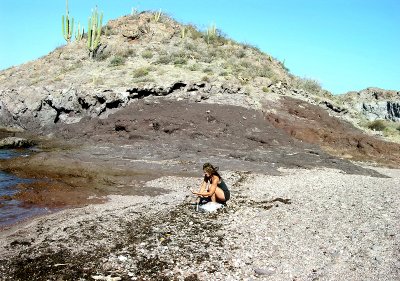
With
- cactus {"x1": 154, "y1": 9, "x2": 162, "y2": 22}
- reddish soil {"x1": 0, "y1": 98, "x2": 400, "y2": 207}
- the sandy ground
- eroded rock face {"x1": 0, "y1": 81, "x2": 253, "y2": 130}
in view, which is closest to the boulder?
reddish soil {"x1": 0, "y1": 98, "x2": 400, "y2": 207}

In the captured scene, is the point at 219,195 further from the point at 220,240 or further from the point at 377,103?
the point at 377,103

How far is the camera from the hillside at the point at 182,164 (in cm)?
751

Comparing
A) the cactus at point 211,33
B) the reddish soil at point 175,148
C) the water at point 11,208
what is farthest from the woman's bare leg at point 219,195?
the cactus at point 211,33

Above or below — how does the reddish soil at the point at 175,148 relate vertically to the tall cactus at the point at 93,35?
below

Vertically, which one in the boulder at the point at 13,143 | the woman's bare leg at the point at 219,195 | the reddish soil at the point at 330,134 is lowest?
the woman's bare leg at the point at 219,195

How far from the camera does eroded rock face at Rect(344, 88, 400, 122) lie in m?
48.6

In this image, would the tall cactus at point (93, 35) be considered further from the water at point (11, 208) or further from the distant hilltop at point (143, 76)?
the water at point (11, 208)

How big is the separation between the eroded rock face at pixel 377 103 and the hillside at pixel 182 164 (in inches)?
47.7

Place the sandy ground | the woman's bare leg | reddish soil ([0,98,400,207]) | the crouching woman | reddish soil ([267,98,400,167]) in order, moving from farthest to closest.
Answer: reddish soil ([267,98,400,167])
reddish soil ([0,98,400,207])
the woman's bare leg
the crouching woman
the sandy ground

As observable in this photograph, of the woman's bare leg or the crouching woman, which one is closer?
the crouching woman

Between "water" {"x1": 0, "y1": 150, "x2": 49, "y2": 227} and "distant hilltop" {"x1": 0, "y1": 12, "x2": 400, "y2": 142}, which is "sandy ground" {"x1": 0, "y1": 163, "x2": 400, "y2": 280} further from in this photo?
"distant hilltop" {"x1": 0, "y1": 12, "x2": 400, "y2": 142}

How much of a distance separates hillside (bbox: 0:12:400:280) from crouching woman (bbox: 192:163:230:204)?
0.53 meters

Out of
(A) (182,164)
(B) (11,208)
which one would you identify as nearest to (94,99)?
(A) (182,164)

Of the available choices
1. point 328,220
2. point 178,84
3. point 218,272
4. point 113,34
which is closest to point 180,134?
point 178,84
